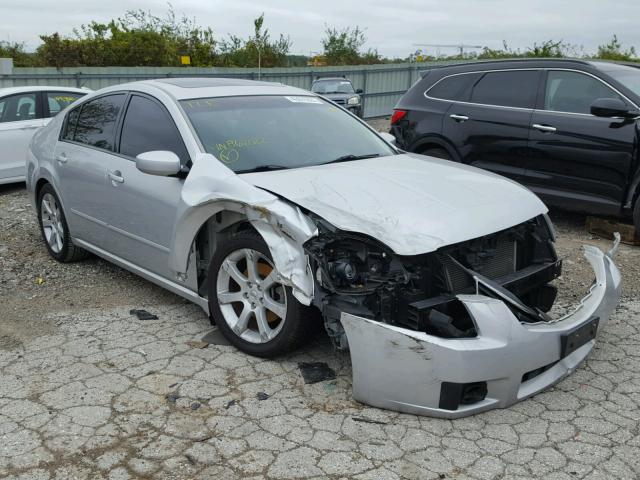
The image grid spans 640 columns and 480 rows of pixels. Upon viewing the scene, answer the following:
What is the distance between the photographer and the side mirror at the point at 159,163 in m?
4.18

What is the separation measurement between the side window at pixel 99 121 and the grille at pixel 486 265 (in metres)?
2.93

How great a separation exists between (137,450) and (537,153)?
17.2 feet

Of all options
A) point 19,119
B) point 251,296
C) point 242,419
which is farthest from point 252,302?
point 19,119

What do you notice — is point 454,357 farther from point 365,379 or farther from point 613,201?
point 613,201

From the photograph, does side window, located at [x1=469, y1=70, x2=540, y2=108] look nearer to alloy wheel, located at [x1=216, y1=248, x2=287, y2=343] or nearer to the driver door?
the driver door

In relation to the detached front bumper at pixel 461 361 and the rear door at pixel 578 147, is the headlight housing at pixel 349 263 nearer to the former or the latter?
the detached front bumper at pixel 461 361

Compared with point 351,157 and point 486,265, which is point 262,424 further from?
point 351,157

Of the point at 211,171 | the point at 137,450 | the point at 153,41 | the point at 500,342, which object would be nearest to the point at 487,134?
the point at 211,171

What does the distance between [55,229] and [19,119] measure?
4.43 metres

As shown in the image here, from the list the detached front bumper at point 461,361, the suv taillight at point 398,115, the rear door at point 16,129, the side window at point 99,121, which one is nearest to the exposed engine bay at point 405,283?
the detached front bumper at point 461,361

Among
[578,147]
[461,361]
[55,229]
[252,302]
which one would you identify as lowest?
[55,229]

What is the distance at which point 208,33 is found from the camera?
28719 mm

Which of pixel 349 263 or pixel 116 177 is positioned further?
pixel 116 177

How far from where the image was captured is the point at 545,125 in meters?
6.86
